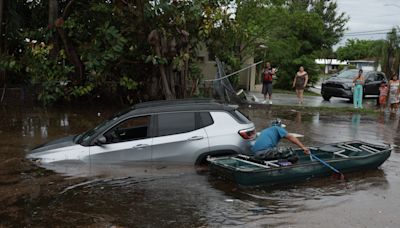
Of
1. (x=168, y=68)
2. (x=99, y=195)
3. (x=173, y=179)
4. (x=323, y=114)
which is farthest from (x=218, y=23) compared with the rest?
(x=99, y=195)

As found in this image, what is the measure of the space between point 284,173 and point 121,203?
9.37ft

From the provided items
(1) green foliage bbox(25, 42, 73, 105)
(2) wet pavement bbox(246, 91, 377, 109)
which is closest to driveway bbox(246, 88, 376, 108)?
(2) wet pavement bbox(246, 91, 377, 109)

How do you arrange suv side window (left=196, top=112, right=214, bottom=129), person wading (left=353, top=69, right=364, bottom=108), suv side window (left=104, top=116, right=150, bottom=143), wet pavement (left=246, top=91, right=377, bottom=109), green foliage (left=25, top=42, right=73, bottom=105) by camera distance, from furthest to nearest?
1. wet pavement (left=246, top=91, right=377, bottom=109)
2. person wading (left=353, top=69, right=364, bottom=108)
3. green foliage (left=25, top=42, right=73, bottom=105)
4. suv side window (left=196, top=112, right=214, bottom=129)
5. suv side window (left=104, top=116, right=150, bottom=143)

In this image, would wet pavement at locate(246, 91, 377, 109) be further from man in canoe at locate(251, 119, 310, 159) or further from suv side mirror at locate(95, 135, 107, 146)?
suv side mirror at locate(95, 135, 107, 146)

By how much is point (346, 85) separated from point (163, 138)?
57.4 feet

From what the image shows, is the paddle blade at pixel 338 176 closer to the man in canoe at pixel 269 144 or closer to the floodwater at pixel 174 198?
the floodwater at pixel 174 198

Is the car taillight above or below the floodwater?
above

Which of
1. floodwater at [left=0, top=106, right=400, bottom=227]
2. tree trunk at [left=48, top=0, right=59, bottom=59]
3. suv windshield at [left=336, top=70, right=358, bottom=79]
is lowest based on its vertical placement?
floodwater at [left=0, top=106, right=400, bottom=227]

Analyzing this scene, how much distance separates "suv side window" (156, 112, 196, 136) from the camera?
912 centimetres

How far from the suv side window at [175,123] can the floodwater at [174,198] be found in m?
0.68

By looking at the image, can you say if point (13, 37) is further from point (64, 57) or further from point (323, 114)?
point (323, 114)

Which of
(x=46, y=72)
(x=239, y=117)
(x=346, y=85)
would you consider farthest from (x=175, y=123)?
(x=346, y=85)

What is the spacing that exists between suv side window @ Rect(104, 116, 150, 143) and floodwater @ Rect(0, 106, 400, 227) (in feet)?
1.84

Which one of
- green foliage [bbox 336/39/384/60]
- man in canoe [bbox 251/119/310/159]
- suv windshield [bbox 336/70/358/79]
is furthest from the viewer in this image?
green foliage [bbox 336/39/384/60]
